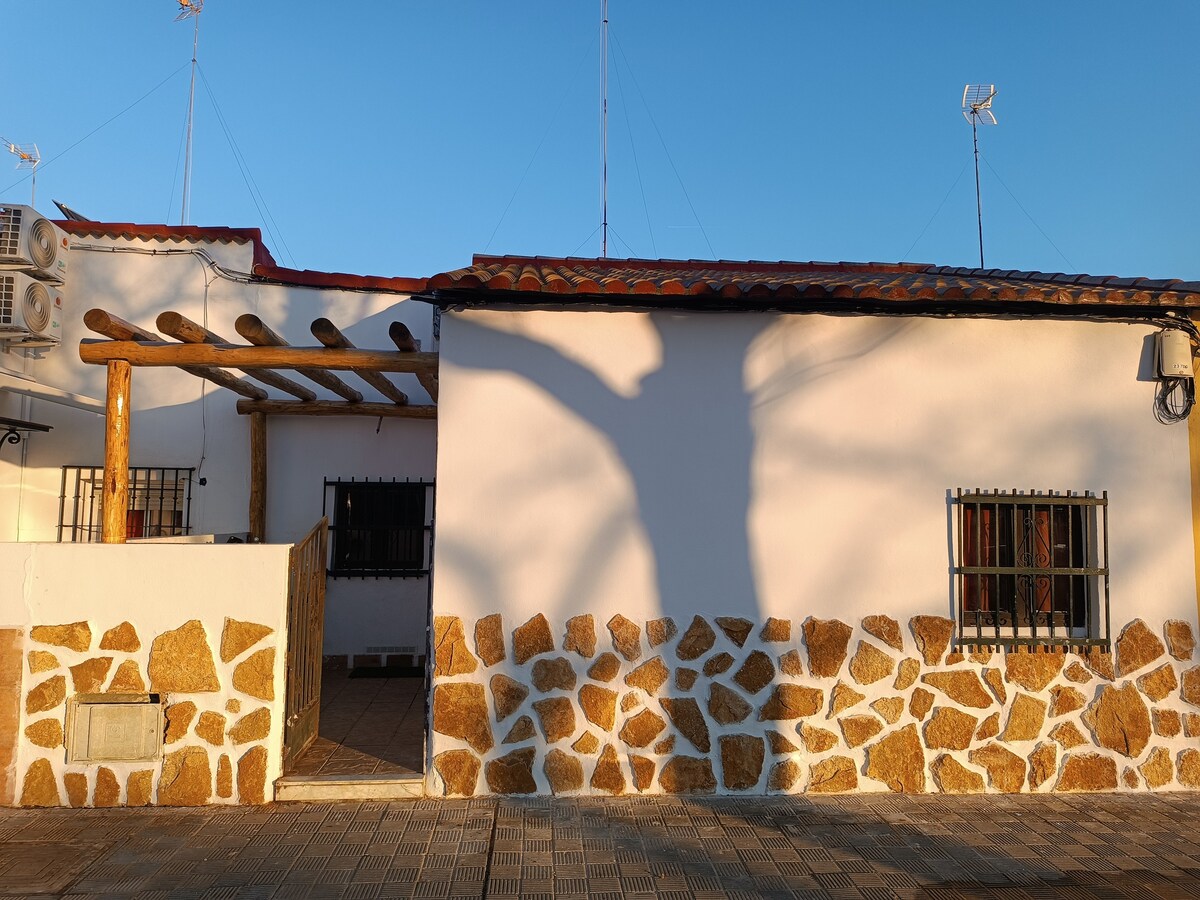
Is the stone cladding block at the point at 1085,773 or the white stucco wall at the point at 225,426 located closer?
the stone cladding block at the point at 1085,773

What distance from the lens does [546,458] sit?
5.24 metres

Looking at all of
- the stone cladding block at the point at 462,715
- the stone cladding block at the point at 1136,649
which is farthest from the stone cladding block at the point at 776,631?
the stone cladding block at the point at 1136,649

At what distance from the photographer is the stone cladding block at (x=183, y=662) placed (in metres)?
4.91

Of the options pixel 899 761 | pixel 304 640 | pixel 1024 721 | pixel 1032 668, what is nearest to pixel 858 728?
pixel 899 761

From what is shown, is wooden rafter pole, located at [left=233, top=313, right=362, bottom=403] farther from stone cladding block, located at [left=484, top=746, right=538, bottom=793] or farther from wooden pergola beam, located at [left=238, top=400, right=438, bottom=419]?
stone cladding block, located at [left=484, top=746, right=538, bottom=793]

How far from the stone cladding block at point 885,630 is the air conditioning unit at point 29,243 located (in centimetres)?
827

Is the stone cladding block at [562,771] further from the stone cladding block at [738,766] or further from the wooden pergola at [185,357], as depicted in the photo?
the wooden pergola at [185,357]

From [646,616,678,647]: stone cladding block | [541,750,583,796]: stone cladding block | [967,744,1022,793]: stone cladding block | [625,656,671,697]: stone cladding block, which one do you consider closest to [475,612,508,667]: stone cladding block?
[541,750,583,796]: stone cladding block

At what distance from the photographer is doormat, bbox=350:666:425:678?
827 cm

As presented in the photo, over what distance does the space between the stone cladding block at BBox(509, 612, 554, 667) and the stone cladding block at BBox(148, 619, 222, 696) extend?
6.11 feet

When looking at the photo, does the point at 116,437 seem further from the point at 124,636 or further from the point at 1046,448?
the point at 1046,448

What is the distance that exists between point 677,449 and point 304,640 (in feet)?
9.61

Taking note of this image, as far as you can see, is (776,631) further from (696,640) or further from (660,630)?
(660,630)

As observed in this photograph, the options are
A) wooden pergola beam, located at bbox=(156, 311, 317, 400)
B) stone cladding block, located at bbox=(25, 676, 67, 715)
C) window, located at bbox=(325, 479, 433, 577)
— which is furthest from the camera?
window, located at bbox=(325, 479, 433, 577)
